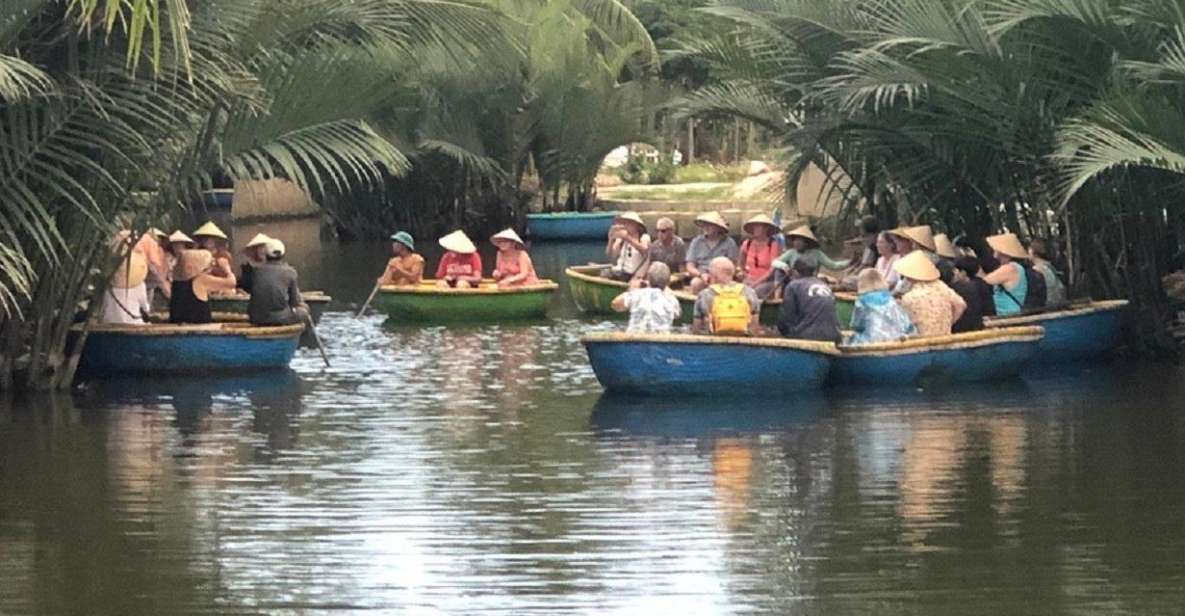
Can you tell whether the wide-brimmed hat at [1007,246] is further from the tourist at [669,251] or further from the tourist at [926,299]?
the tourist at [669,251]

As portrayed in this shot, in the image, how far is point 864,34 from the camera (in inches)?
880

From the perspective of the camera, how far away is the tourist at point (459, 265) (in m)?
26.0

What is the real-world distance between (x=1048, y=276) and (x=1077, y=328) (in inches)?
26.0

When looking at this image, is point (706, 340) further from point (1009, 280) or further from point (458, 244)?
point (458, 244)

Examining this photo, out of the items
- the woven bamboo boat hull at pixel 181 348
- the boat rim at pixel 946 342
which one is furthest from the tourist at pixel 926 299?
the woven bamboo boat hull at pixel 181 348

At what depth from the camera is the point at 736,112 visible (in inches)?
1020

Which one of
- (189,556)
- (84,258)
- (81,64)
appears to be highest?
(81,64)

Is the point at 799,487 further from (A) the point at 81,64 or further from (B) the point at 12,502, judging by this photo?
(A) the point at 81,64

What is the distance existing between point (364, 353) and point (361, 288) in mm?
10220

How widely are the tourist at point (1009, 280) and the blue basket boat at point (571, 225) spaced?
23.9 metres

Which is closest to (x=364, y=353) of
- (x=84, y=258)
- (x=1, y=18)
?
(x=84, y=258)

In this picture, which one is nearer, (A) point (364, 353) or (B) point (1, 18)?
(B) point (1, 18)

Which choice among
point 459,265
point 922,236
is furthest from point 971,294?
point 459,265

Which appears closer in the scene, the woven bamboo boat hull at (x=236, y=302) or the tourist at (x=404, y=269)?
the woven bamboo boat hull at (x=236, y=302)
